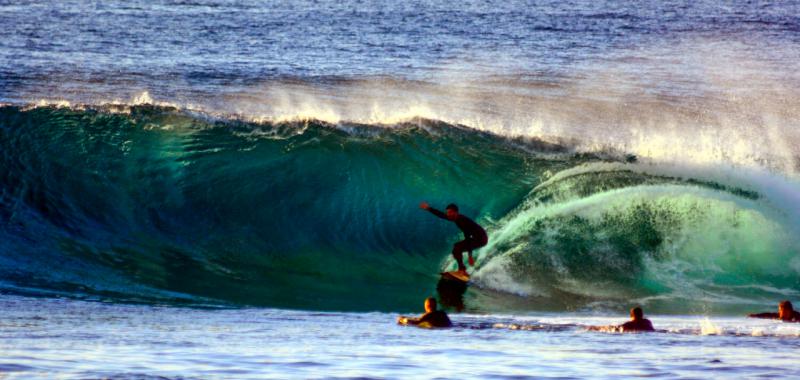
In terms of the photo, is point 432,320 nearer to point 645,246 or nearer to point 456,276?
point 456,276

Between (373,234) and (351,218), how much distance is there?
444mm

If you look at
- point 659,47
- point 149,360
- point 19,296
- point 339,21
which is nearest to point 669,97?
point 659,47

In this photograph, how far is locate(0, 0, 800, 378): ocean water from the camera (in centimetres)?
997

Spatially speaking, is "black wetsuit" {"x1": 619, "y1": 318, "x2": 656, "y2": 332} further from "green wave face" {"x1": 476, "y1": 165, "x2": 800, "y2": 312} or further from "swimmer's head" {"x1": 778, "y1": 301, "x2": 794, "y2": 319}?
"green wave face" {"x1": 476, "y1": 165, "x2": 800, "y2": 312}

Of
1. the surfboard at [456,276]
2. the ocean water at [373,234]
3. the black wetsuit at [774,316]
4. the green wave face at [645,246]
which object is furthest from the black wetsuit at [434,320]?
the black wetsuit at [774,316]

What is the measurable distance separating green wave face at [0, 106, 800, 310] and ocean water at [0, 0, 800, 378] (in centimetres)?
4

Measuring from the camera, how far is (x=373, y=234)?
54.2 ft

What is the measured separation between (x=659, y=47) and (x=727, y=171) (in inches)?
753

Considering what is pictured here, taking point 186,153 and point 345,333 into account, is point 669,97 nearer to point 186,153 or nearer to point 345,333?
point 186,153

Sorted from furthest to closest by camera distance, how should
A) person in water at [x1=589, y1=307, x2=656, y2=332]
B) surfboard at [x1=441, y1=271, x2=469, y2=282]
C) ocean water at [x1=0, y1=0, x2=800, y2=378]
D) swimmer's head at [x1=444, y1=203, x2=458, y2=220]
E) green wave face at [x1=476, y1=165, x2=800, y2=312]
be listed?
1. green wave face at [x1=476, y1=165, x2=800, y2=312]
2. surfboard at [x1=441, y1=271, x2=469, y2=282]
3. swimmer's head at [x1=444, y1=203, x2=458, y2=220]
4. person in water at [x1=589, y1=307, x2=656, y2=332]
5. ocean water at [x1=0, y1=0, x2=800, y2=378]

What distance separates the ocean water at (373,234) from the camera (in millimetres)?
9969

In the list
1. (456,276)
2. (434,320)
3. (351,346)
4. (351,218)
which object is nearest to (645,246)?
(456,276)

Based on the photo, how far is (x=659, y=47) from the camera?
117ft

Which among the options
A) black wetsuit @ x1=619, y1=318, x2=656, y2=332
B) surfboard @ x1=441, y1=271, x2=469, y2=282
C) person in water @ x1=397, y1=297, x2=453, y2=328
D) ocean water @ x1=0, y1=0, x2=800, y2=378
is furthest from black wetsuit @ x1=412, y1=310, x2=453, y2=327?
surfboard @ x1=441, y1=271, x2=469, y2=282
